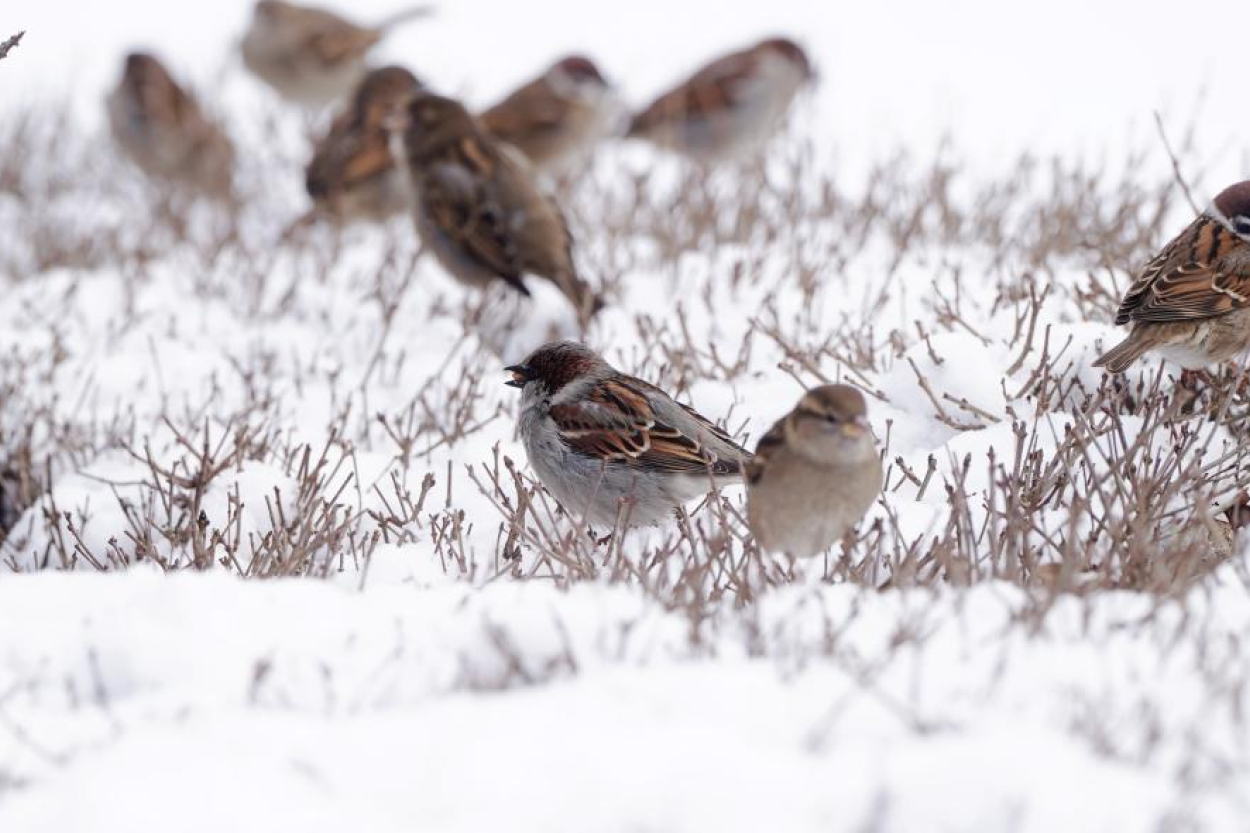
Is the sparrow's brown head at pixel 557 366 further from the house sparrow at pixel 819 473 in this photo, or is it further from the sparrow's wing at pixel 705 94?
the sparrow's wing at pixel 705 94

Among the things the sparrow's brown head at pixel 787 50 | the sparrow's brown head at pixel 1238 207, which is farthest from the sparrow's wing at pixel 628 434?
the sparrow's brown head at pixel 787 50

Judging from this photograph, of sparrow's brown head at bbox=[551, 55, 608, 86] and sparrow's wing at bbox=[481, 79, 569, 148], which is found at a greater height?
sparrow's brown head at bbox=[551, 55, 608, 86]

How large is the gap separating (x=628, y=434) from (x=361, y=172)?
571 cm

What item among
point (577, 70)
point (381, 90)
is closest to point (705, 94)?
point (577, 70)

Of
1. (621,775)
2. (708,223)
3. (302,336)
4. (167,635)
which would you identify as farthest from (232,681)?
(708,223)

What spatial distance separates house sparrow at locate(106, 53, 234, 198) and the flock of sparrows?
16mm

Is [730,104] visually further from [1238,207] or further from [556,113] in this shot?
[1238,207]

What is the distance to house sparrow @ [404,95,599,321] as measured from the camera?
8.01 metres

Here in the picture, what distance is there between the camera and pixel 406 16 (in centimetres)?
1221

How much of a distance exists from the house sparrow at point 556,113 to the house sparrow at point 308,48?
7.29ft

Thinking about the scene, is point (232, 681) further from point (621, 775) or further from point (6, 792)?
point (621, 775)

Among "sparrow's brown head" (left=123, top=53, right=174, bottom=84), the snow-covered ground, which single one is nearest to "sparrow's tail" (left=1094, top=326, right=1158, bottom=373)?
the snow-covered ground

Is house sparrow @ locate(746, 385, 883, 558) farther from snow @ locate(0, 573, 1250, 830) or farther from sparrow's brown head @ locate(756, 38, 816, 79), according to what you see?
sparrow's brown head @ locate(756, 38, 816, 79)

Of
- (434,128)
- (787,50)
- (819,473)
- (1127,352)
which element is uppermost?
(787,50)
